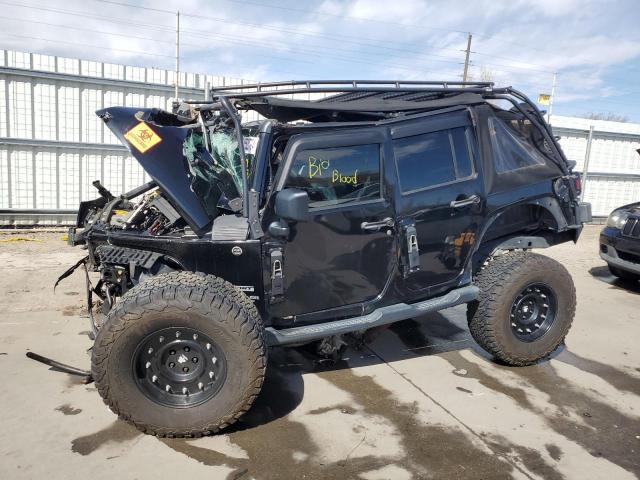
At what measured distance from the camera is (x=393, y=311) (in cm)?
385

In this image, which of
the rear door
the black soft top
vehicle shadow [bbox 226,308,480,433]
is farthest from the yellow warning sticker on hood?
vehicle shadow [bbox 226,308,480,433]

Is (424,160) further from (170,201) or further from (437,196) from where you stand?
(170,201)

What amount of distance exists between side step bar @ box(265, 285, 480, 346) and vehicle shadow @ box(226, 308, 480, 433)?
0.42 m

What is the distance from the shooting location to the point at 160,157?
349 centimetres

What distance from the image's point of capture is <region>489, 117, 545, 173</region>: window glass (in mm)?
4281

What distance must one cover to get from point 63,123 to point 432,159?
8183 millimetres

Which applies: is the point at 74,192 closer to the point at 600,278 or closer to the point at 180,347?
the point at 180,347

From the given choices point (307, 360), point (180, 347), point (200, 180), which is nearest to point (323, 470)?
point (180, 347)

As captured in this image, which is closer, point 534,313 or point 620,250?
point 534,313

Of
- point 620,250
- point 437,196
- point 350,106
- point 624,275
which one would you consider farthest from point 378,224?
point 624,275

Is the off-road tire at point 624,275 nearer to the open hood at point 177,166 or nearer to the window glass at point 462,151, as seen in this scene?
the window glass at point 462,151

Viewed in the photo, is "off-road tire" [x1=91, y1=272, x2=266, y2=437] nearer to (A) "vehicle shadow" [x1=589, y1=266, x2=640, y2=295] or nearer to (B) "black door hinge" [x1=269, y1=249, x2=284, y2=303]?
(B) "black door hinge" [x1=269, y1=249, x2=284, y2=303]

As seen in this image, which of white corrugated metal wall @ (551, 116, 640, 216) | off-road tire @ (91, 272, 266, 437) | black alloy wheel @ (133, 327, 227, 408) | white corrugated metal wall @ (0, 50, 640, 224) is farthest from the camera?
white corrugated metal wall @ (551, 116, 640, 216)

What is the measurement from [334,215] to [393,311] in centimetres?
91
